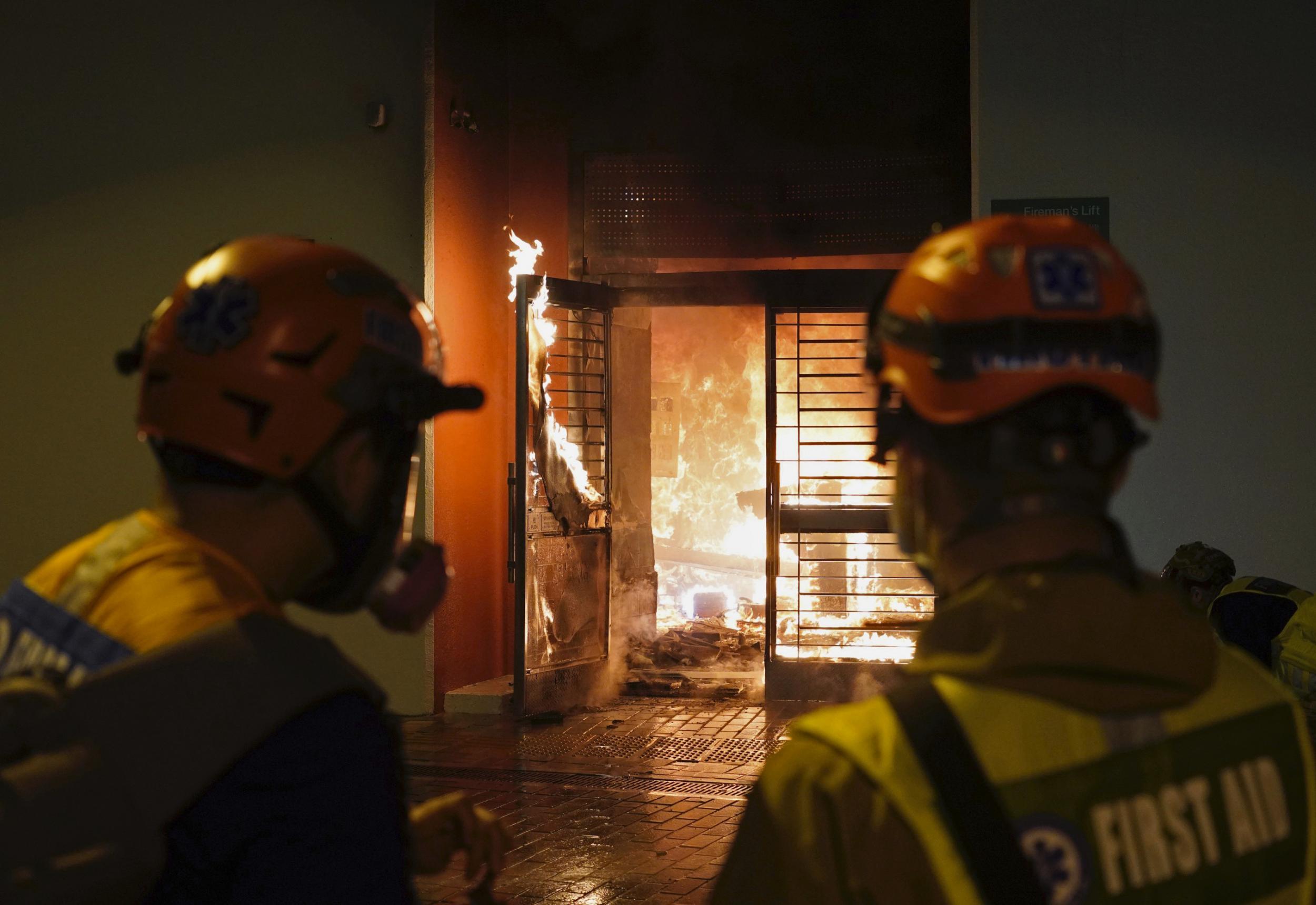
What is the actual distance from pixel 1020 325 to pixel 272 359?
912 mm

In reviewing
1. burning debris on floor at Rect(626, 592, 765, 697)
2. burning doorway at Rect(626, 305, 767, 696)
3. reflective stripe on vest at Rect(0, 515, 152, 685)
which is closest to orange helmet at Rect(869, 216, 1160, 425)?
reflective stripe on vest at Rect(0, 515, 152, 685)

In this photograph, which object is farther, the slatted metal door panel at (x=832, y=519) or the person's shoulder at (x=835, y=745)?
the slatted metal door panel at (x=832, y=519)

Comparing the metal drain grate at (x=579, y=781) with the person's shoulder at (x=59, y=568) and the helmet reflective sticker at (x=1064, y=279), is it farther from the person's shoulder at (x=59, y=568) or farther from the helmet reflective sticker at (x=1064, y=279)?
the helmet reflective sticker at (x=1064, y=279)

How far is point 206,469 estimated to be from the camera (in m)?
1.67

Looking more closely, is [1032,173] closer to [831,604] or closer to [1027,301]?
[831,604]

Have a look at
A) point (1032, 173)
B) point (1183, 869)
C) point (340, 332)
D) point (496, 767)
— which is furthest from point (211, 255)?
point (1032, 173)

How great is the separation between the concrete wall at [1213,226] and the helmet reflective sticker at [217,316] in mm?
6390

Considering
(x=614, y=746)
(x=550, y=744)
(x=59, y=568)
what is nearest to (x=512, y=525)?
(x=550, y=744)

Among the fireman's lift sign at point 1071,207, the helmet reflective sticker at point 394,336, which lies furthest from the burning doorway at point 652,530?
the helmet reflective sticker at point 394,336

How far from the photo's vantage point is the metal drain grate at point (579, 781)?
6789mm

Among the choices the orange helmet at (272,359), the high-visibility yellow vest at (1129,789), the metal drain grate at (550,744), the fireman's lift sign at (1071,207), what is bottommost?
the metal drain grate at (550,744)

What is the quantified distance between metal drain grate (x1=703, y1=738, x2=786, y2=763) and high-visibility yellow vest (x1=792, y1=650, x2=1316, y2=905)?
19.8 feet

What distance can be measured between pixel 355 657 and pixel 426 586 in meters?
7.21

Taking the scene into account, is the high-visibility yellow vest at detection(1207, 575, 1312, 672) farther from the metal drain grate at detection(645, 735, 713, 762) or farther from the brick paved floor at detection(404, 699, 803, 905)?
the metal drain grate at detection(645, 735, 713, 762)
